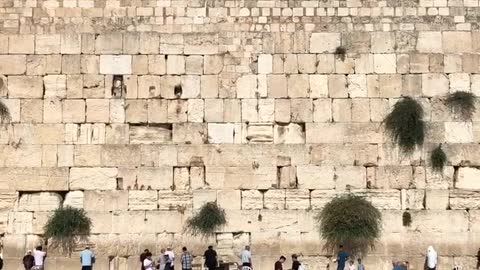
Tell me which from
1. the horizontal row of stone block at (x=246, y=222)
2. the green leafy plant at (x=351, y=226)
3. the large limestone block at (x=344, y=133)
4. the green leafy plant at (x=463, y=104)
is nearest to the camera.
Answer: the green leafy plant at (x=351, y=226)

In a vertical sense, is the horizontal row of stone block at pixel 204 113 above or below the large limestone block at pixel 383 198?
above

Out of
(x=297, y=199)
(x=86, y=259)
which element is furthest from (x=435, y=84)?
(x=86, y=259)

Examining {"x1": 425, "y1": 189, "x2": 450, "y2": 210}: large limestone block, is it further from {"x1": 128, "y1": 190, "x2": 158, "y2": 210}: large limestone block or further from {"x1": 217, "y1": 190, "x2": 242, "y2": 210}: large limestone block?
{"x1": 128, "y1": 190, "x2": 158, "y2": 210}: large limestone block

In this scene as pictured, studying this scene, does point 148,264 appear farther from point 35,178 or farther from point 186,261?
point 35,178

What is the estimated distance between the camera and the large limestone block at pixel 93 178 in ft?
50.0

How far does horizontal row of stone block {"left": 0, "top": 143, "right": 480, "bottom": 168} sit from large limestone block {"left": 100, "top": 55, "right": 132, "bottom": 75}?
1539 mm

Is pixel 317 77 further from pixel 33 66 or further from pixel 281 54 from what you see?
pixel 33 66

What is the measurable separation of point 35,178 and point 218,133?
3674mm

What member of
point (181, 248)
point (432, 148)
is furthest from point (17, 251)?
point (432, 148)

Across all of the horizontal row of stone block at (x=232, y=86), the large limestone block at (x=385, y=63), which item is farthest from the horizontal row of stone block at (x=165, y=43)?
the horizontal row of stone block at (x=232, y=86)

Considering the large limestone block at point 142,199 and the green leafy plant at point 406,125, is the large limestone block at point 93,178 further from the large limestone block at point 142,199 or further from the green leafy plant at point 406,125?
the green leafy plant at point 406,125

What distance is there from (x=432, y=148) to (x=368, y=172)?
4.52 ft

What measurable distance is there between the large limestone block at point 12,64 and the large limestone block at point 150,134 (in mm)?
2553

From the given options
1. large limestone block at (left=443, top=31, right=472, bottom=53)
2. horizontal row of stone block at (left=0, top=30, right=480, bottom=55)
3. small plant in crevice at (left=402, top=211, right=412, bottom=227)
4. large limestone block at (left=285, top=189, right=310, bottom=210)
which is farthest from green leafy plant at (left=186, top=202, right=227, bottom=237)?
large limestone block at (left=443, top=31, right=472, bottom=53)
